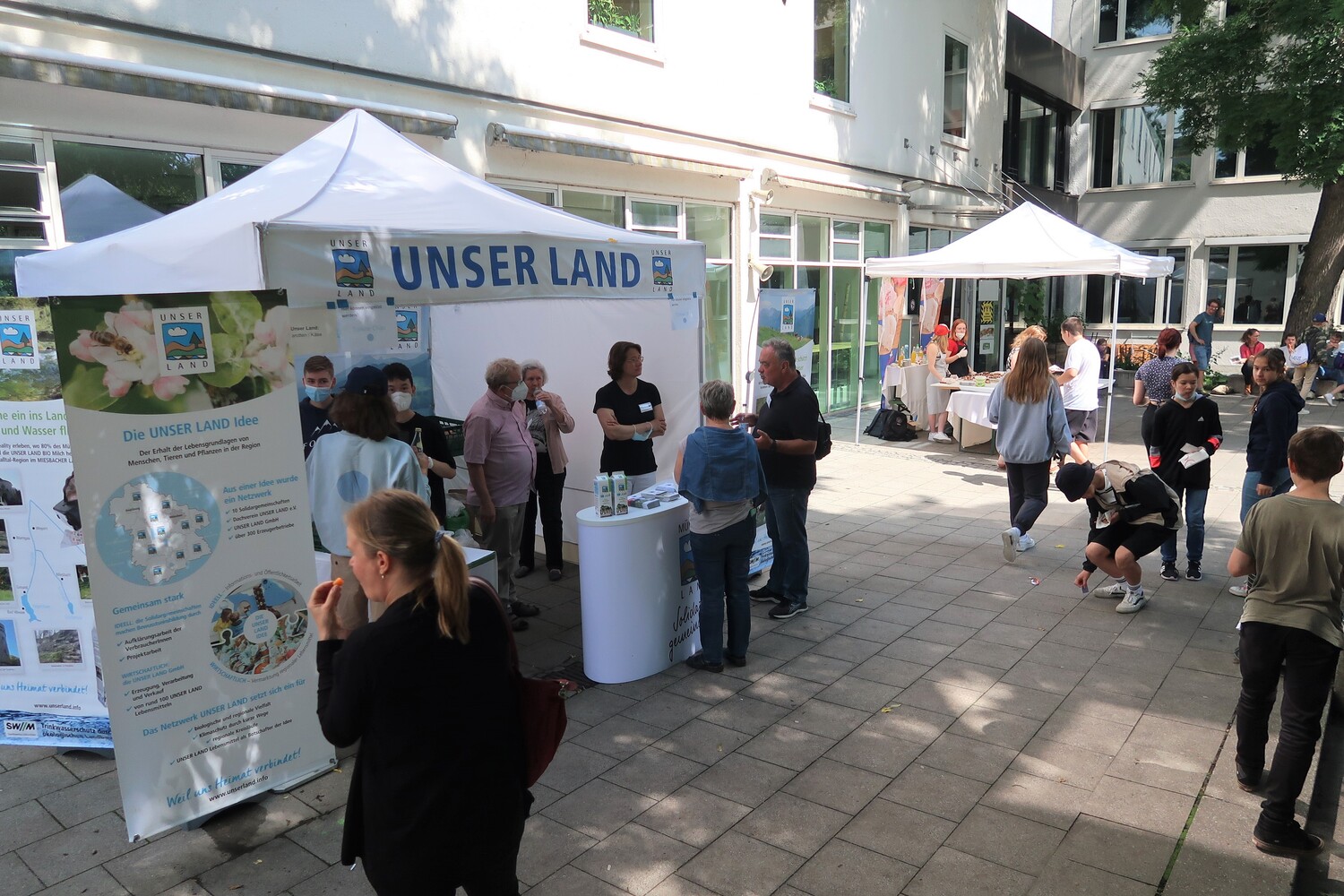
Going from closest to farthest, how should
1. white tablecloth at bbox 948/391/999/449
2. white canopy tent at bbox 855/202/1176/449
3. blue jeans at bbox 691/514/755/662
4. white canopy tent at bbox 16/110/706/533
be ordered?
white canopy tent at bbox 16/110/706/533 → blue jeans at bbox 691/514/755/662 → white canopy tent at bbox 855/202/1176/449 → white tablecloth at bbox 948/391/999/449

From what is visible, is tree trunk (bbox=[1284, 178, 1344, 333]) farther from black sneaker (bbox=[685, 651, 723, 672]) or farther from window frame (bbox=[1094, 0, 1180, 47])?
black sneaker (bbox=[685, 651, 723, 672])

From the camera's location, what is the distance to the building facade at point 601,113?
6.08 meters

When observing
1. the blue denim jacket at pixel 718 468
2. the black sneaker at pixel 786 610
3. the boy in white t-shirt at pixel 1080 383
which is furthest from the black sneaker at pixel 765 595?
the boy in white t-shirt at pixel 1080 383

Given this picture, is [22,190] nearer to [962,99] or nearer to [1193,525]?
[1193,525]

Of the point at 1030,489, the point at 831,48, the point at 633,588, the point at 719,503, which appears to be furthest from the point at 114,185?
the point at 831,48

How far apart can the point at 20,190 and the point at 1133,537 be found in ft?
24.6

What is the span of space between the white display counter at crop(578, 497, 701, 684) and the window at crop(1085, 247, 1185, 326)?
69.6 feet

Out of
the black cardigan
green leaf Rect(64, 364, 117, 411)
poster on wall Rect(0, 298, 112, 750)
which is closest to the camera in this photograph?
the black cardigan

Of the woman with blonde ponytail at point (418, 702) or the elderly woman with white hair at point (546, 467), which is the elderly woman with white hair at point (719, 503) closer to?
the elderly woman with white hair at point (546, 467)

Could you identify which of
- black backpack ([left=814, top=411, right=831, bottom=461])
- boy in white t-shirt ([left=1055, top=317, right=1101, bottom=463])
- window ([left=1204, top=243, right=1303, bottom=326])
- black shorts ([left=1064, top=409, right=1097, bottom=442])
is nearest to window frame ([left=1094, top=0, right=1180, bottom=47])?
window ([left=1204, top=243, right=1303, bottom=326])

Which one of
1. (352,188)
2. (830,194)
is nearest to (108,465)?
(352,188)

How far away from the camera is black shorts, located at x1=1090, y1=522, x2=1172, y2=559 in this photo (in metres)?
5.60

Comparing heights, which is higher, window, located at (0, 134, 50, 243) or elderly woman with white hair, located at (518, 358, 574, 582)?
window, located at (0, 134, 50, 243)

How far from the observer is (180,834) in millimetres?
3684
